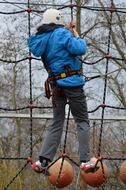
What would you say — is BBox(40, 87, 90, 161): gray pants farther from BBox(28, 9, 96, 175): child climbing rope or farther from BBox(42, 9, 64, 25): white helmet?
BBox(42, 9, 64, 25): white helmet

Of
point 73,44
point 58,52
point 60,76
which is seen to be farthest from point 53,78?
point 73,44

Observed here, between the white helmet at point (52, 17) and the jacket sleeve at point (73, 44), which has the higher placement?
the white helmet at point (52, 17)

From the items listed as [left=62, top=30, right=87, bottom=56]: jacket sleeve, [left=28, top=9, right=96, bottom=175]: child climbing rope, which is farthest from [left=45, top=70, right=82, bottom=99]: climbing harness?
[left=62, top=30, right=87, bottom=56]: jacket sleeve

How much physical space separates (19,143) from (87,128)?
18.9 feet

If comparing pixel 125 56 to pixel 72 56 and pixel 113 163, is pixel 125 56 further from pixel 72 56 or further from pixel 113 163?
pixel 72 56

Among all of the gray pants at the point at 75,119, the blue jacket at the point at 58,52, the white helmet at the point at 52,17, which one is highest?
the white helmet at the point at 52,17

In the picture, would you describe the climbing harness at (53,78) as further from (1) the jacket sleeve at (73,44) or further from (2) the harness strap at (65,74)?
(1) the jacket sleeve at (73,44)

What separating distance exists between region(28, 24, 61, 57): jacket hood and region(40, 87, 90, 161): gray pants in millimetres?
244

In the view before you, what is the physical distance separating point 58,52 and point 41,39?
11 centimetres

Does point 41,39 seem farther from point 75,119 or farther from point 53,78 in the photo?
point 75,119

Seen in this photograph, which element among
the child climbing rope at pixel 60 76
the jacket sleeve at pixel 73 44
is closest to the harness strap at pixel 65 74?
the child climbing rope at pixel 60 76

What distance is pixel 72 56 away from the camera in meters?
2.91

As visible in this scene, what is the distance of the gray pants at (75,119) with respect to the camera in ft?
9.63

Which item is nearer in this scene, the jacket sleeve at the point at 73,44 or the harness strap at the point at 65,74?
the jacket sleeve at the point at 73,44
